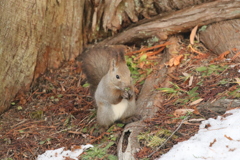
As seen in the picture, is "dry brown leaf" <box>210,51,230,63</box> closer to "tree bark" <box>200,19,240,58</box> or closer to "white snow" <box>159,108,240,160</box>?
"tree bark" <box>200,19,240,58</box>

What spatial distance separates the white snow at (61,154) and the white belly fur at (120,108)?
0.46 metres

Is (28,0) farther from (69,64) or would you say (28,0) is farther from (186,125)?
(186,125)

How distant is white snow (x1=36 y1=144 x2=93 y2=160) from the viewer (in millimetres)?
3150

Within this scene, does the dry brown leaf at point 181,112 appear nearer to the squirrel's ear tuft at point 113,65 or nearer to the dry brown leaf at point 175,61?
the squirrel's ear tuft at point 113,65

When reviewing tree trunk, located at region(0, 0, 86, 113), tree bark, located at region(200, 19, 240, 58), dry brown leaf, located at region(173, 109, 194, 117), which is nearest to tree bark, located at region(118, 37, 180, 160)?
dry brown leaf, located at region(173, 109, 194, 117)

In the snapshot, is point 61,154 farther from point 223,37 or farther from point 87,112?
point 223,37

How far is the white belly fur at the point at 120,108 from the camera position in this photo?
3.48 meters

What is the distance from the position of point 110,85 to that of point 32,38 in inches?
51.0

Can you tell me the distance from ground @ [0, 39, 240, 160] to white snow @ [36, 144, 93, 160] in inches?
2.9

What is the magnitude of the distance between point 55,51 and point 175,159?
253cm

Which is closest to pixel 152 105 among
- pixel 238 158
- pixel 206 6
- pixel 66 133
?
pixel 66 133

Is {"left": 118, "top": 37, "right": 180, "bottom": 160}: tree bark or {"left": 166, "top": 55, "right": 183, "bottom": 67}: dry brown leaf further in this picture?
{"left": 166, "top": 55, "right": 183, "bottom": 67}: dry brown leaf

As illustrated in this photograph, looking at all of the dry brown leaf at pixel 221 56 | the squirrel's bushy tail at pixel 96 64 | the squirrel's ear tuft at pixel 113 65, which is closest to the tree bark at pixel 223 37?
the dry brown leaf at pixel 221 56

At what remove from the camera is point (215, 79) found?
11.4 feet
